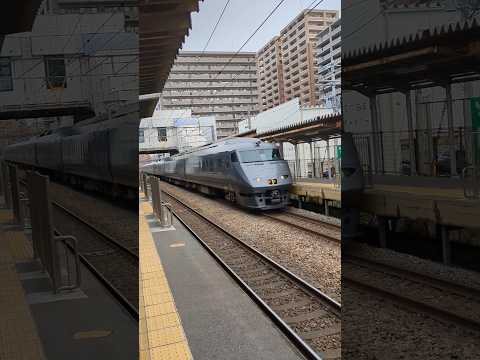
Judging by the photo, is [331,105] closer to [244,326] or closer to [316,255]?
[244,326]

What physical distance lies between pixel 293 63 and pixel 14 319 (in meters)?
1.05

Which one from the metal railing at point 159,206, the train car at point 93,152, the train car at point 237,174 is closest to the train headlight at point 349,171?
the train car at point 93,152

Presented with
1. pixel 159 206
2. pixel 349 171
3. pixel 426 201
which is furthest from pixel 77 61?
pixel 159 206

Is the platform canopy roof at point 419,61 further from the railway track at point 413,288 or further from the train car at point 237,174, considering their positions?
the train car at point 237,174

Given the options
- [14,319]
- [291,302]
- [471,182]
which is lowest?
[291,302]

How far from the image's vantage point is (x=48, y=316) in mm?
623

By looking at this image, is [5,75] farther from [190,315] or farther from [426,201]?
[190,315]

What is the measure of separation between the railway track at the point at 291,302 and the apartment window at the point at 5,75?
1200 mm

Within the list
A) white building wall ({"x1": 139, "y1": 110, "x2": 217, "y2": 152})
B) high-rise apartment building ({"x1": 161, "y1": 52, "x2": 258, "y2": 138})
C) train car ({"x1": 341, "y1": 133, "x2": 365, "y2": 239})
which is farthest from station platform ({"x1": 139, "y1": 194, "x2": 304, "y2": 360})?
train car ({"x1": 341, "y1": 133, "x2": 365, "y2": 239})

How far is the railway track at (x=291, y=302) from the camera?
1.89 metres

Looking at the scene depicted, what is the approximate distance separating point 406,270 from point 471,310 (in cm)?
17

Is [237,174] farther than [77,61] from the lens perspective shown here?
Yes

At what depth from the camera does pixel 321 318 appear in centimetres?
207

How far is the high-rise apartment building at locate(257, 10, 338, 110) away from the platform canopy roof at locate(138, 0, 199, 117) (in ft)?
0.94
